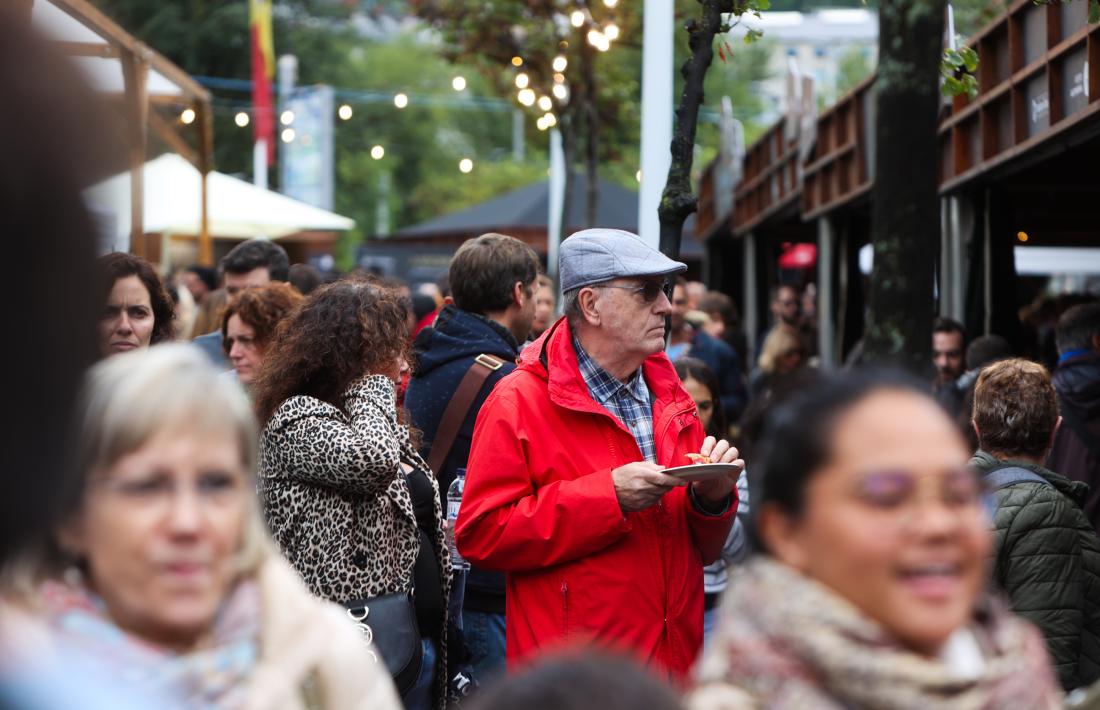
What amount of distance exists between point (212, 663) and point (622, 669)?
0.58 m

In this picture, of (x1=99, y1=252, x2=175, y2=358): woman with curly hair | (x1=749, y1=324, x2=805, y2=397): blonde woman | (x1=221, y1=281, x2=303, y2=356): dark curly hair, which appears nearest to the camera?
(x1=99, y1=252, x2=175, y2=358): woman with curly hair

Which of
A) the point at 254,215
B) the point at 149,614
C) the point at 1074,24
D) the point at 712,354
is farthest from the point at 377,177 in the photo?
the point at 149,614

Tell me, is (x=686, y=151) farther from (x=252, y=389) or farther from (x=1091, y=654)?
(x=1091, y=654)

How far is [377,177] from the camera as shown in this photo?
63.1 meters

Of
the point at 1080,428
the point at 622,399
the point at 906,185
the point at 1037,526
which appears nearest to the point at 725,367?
the point at 1080,428

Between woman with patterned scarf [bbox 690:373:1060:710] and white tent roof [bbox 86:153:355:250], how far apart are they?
11.8 metres

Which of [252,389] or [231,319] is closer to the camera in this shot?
[252,389]

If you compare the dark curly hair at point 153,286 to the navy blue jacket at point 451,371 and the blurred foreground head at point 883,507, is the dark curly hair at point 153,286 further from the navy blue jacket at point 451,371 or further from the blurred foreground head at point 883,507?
the blurred foreground head at point 883,507

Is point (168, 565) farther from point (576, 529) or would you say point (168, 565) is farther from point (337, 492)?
point (337, 492)

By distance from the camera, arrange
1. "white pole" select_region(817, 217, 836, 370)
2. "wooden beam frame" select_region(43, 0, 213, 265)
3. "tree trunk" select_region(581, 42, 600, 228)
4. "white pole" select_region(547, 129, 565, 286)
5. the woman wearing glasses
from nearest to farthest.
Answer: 1. the woman wearing glasses
2. "wooden beam frame" select_region(43, 0, 213, 265)
3. "white pole" select_region(817, 217, 836, 370)
4. "tree trunk" select_region(581, 42, 600, 228)
5. "white pole" select_region(547, 129, 565, 286)

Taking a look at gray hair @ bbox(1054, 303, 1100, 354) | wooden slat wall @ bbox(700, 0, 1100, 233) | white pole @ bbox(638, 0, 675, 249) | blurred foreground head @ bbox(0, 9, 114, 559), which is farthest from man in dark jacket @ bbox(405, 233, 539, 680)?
blurred foreground head @ bbox(0, 9, 114, 559)

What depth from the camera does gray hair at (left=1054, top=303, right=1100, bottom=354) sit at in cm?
768

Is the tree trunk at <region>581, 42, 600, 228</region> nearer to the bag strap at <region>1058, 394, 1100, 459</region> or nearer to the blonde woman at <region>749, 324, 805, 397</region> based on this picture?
the blonde woman at <region>749, 324, 805, 397</region>

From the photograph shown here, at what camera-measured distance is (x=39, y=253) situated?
1678mm
